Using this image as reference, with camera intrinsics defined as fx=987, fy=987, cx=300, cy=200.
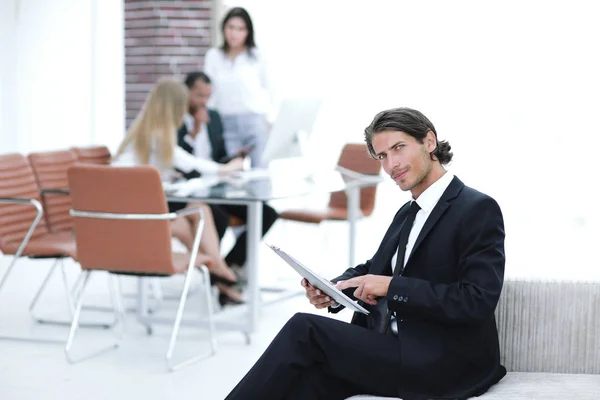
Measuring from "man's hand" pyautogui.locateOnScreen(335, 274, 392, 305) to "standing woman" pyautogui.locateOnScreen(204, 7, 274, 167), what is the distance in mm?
3804

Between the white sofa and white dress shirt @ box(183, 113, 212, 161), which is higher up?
white dress shirt @ box(183, 113, 212, 161)

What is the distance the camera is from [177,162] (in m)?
5.38

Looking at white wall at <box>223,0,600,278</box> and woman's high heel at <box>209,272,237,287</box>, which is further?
white wall at <box>223,0,600,278</box>

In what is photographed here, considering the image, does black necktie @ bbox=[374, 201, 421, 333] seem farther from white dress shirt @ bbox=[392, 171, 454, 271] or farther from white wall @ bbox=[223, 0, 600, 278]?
white wall @ bbox=[223, 0, 600, 278]

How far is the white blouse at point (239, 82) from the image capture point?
6.39 meters

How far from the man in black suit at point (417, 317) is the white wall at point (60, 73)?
5940 millimetres

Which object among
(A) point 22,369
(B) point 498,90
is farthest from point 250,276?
(B) point 498,90

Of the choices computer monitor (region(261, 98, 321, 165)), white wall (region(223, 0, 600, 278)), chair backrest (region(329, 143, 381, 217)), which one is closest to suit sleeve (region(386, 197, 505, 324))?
computer monitor (region(261, 98, 321, 165))

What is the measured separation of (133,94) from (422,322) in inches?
265

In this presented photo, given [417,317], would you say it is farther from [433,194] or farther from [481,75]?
[481,75]

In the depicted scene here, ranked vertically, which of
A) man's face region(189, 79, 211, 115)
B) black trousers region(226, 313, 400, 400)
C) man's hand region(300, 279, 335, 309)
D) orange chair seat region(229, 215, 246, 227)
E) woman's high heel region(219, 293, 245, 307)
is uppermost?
man's face region(189, 79, 211, 115)

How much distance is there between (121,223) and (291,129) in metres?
1.55

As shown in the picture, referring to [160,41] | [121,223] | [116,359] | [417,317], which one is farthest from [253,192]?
[160,41]

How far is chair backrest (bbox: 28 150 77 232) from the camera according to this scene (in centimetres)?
516
